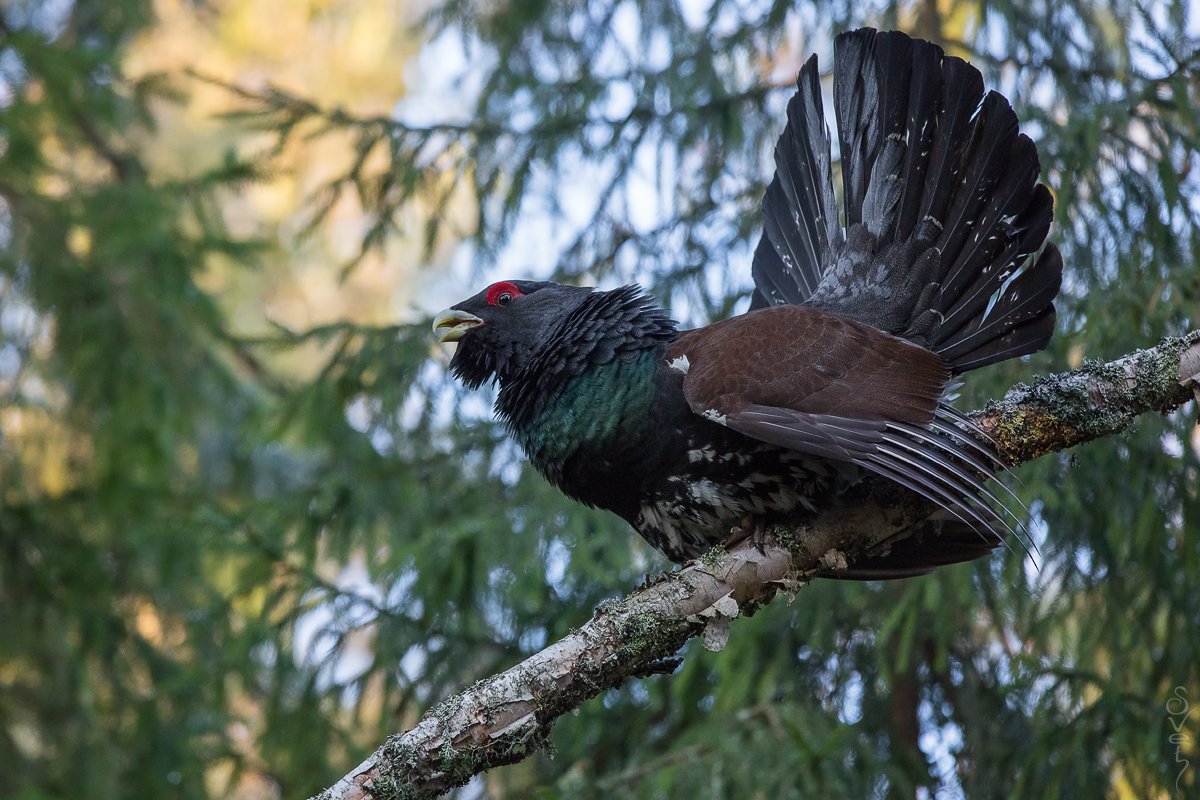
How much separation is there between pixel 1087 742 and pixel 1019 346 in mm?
1631

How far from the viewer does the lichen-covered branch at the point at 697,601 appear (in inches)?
109

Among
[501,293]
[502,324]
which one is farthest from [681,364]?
[501,293]

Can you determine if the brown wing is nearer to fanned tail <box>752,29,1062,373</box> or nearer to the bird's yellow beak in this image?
fanned tail <box>752,29,1062,373</box>

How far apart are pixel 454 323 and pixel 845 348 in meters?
1.58

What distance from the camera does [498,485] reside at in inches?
230

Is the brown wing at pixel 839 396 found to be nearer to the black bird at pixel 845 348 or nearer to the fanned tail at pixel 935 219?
the black bird at pixel 845 348

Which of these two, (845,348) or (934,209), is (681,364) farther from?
(934,209)

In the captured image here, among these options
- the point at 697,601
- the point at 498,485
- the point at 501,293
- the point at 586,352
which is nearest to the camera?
the point at 697,601

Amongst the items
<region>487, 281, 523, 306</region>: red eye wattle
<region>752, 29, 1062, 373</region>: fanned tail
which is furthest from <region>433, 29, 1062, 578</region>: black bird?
<region>487, 281, 523, 306</region>: red eye wattle

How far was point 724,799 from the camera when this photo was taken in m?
4.64

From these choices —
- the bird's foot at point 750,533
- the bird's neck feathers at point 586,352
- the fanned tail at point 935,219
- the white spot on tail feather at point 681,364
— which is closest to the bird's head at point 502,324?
the bird's neck feathers at point 586,352

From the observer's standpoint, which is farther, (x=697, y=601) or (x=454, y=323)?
(x=454, y=323)

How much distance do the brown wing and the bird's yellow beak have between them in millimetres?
951

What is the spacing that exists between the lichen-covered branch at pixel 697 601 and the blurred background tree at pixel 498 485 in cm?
80
